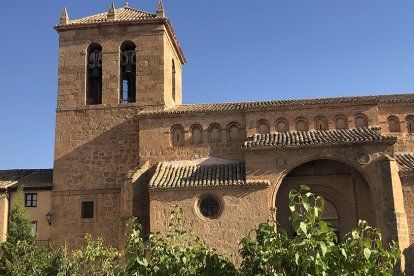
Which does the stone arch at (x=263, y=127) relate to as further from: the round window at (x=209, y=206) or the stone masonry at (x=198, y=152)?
the round window at (x=209, y=206)

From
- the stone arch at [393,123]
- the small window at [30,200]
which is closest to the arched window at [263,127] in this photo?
the stone arch at [393,123]

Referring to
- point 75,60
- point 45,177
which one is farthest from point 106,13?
point 45,177

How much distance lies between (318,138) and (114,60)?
9819 millimetres

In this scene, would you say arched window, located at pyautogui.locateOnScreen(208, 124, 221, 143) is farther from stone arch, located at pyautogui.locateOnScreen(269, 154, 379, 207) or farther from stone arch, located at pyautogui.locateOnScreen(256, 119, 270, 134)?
stone arch, located at pyautogui.locateOnScreen(269, 154, 379, 207)

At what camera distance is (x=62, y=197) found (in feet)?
73.1

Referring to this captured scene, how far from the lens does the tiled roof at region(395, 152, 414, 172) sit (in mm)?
19256

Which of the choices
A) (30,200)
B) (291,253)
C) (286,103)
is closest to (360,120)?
(286,103)

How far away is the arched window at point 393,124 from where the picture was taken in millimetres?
21672

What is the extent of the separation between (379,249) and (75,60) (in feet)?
64.3

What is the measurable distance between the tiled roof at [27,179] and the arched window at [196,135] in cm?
646

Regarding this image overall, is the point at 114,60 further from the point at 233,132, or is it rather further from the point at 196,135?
the point at 233,132

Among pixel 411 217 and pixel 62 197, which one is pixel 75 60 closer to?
pixel 62 197

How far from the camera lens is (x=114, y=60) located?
23.8 meters

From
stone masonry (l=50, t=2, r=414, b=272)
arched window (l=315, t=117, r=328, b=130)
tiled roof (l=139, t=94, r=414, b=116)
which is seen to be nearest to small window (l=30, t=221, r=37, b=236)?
stone masonry (l=50, t=2, r=414, b=272)
